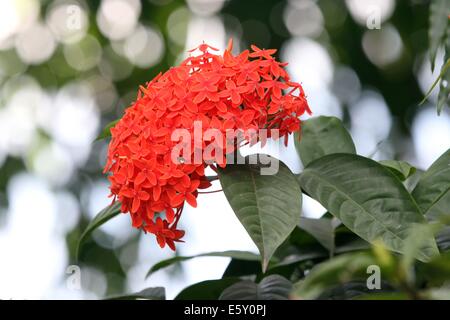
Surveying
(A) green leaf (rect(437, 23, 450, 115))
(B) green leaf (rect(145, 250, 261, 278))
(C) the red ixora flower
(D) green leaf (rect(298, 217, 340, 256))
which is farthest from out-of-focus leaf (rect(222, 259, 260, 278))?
(A) green leaf (rect(437, 23, 450, 115))

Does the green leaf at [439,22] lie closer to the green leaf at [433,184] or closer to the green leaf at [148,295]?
the green leaf at [433,184]

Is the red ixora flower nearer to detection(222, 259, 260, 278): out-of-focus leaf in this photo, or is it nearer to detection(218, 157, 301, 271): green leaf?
detection(218, 157, 301, 271): green leaf

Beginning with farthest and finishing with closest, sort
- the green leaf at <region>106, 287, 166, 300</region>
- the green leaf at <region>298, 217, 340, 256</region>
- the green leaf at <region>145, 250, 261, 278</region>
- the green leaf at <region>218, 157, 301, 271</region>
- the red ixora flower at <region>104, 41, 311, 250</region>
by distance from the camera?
the green leaf at <region>145, 250, 261, 278</region> → the green leaf at <region>298, 217, 340, 256</region> → the green leaf at <region>106, 287, 166, 300</region> → the red ixora flower at <region>104, 41, 311, 250</region> → the green leaf at <region>218, 157, 301, 271</region>

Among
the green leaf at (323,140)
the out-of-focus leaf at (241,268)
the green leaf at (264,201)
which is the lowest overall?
the out-of-focus leaf at (241,268)

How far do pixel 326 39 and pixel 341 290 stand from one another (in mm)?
2073

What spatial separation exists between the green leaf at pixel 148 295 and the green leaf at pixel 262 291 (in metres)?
0.17

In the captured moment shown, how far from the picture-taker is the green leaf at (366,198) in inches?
38.1

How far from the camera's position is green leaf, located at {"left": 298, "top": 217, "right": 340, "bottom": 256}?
1.25 m

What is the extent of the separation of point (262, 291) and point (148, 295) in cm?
22

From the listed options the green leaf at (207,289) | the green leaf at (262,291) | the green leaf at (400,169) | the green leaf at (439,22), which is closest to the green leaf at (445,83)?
the green leaf at (439,22)

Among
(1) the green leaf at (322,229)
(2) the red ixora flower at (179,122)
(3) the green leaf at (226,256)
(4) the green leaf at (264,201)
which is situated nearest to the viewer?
(4) the green leaf at (264,201)

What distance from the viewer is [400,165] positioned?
1.19 metres

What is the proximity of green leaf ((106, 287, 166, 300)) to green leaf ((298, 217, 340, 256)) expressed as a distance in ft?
0.84

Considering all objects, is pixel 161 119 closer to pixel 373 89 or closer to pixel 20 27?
pixel 373 89
